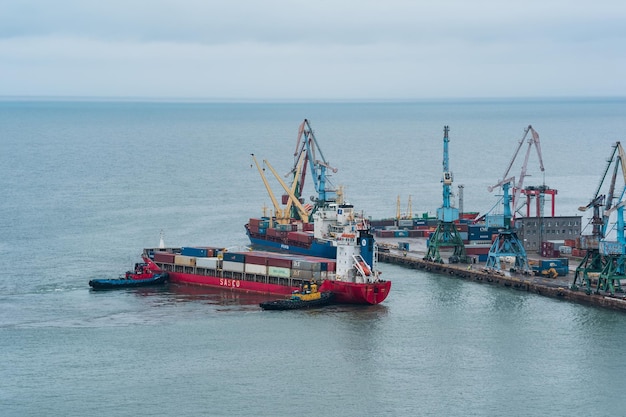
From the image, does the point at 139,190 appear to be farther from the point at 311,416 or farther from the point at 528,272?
the point at 311,416

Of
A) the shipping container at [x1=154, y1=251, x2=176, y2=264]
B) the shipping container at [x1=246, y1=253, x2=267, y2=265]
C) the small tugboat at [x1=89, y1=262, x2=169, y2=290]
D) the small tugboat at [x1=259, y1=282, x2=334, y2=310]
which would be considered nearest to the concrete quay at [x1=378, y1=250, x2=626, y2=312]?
the small tugboat at [x1=259, y1=282, x2=334, y2=310]

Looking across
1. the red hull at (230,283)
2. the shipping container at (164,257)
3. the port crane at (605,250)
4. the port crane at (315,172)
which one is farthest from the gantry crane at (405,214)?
the port crane at (605,250)

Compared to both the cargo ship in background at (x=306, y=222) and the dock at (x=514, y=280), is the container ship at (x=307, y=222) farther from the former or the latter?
the dock at (x=514, y=280)

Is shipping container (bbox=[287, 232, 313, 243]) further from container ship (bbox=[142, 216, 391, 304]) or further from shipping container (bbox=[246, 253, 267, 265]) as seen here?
shipping container (bbox=[246, 253, 267, 265])

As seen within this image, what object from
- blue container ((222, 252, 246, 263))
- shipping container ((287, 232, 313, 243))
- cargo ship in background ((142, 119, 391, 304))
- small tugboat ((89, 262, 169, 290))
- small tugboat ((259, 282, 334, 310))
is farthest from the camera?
shipping container ((287, 232, 313, 243))

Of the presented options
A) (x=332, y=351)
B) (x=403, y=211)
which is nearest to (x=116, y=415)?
(x=332, y=351)
